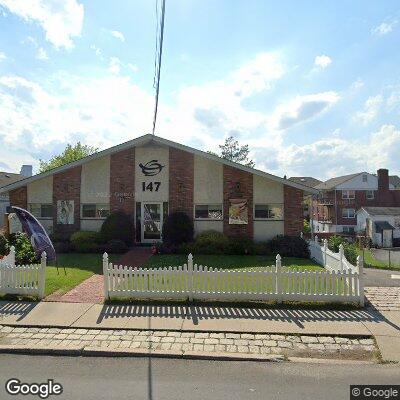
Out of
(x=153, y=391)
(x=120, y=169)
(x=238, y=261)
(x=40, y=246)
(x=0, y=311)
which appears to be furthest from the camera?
(x=120, y=169)

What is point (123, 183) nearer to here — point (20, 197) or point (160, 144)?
point (160, 144)

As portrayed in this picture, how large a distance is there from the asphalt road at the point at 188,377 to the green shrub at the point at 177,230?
12556 mm

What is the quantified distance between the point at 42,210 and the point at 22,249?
23.6 ft

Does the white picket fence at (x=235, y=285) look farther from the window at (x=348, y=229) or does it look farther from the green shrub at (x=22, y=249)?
the window at (x=348, y=229)

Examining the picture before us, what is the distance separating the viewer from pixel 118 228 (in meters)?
19.2

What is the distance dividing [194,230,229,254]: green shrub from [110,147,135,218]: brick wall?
4764 millimetres

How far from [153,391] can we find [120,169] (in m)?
16.5

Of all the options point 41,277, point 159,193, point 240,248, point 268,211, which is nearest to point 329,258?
point 240,248

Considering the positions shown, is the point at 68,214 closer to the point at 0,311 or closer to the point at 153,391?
the point at 0,311

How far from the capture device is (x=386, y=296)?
33.3 ft

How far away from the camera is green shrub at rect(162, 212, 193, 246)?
18.8m

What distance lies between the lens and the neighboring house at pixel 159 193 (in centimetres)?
1969

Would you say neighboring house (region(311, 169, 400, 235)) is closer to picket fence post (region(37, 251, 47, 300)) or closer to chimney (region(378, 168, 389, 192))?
chimney (region(378, 168, 389, 192))

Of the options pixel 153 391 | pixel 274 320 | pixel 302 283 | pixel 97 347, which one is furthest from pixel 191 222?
pixel 153 391
